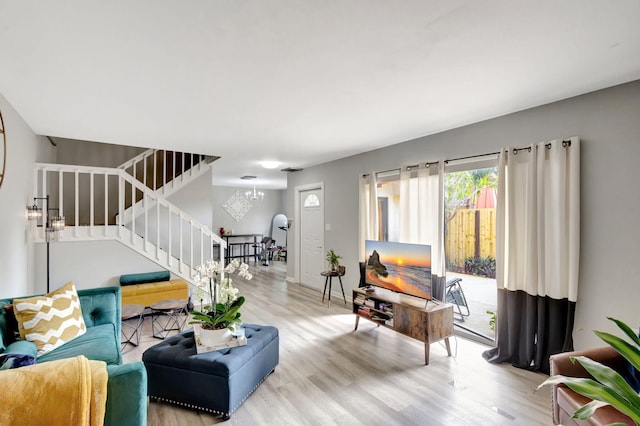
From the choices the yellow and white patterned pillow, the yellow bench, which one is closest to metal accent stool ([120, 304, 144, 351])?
the yellow bench

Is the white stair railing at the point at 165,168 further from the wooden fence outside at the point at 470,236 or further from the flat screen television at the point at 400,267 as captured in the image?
the wooden fence outside at the point at 470,236

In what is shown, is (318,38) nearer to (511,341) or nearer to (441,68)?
(441,68)

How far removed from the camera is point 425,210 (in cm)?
387

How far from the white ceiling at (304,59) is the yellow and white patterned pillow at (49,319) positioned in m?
1.70

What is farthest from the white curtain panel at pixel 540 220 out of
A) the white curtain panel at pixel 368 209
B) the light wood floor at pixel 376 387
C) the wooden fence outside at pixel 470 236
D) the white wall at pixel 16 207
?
the white wall at pixel 16 207

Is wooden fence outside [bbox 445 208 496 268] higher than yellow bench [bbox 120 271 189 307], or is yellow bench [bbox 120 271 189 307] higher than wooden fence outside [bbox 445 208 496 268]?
wooden fence outside [bbox 445 208 496 268]

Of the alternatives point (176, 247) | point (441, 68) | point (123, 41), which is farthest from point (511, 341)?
point (176, 247)

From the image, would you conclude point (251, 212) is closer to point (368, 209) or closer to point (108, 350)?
point (368, 209)

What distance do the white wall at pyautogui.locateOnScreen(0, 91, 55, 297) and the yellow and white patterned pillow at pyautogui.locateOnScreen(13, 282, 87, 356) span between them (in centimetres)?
75

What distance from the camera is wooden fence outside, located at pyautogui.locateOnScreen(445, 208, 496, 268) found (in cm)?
346

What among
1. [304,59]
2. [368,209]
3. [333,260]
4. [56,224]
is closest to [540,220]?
[368,209]

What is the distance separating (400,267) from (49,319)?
126 inches

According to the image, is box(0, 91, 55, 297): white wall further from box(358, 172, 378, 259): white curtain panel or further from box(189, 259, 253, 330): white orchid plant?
box(358, 172, 378, 259): white curtain panel

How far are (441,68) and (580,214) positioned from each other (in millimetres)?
1799
